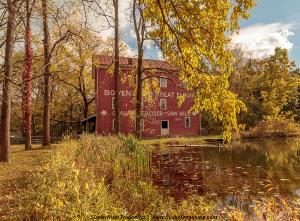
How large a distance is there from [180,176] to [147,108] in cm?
2285

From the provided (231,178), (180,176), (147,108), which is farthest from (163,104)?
(231,178)

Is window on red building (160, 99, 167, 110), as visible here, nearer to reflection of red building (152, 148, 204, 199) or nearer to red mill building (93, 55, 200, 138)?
red mill building (93, 55, 200, 138)

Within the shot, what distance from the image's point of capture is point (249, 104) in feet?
130

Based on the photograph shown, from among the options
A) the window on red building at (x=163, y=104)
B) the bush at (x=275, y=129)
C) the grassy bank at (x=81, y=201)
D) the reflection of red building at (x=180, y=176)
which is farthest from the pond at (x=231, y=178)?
the window on red building at (x=163, y=104)

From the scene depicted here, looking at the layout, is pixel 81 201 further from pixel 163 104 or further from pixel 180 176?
pixel 163 104

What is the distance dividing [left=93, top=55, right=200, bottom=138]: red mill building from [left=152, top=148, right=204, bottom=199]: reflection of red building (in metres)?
16.1

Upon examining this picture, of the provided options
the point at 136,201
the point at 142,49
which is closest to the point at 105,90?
the point at 142,49

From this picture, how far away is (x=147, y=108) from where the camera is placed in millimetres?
34219

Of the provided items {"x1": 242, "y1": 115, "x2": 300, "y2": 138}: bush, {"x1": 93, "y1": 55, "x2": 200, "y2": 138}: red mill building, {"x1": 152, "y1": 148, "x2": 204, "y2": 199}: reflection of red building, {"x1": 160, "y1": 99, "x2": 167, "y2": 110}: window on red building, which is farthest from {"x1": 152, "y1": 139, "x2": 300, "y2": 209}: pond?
{"x1": 160, "y1": 99, "x2": 167, "y2": 110}: window on red building

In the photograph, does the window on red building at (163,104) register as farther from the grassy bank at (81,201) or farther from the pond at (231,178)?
the grassy bank at (81,201)

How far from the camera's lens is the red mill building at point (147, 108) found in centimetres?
3147

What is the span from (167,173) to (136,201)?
19.3 ft

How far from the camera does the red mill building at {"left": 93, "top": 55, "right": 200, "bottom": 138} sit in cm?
3147

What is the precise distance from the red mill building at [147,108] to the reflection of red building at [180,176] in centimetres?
1606
